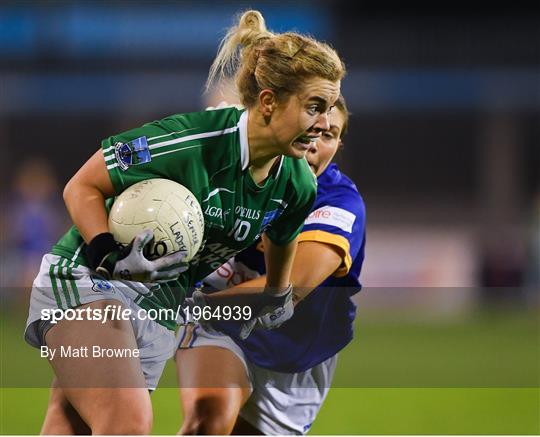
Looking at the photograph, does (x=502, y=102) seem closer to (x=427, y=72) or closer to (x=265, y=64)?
(x=427, y=72)

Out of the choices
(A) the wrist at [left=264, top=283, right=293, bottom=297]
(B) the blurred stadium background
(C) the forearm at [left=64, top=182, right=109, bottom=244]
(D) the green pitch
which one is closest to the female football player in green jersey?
(C) the forearm at [left=64, top=182, right=109, bottom=244]

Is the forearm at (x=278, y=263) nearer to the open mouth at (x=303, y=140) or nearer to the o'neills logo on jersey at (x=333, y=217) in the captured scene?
the o'neills logo on jersey at (x=333, y=217)

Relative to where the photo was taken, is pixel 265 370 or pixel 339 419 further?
pixel 339 419

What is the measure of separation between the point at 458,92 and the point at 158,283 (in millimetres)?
15709

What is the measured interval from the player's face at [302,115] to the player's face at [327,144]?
24.4 inches

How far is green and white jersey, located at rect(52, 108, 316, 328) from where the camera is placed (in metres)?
3.75

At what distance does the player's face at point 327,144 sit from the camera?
180 inches

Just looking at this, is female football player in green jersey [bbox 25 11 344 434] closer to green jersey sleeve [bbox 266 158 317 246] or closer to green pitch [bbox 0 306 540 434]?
green jersey sleeve [bbox 266 158 317 246]

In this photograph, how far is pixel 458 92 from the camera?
18875 millimetres

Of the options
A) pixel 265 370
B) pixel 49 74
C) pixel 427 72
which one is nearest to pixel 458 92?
pixel 427 72

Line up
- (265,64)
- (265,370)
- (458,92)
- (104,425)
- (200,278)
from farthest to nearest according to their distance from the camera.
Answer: (458,92) < (265,370) < (200,278) < (265,64) < (104,425)

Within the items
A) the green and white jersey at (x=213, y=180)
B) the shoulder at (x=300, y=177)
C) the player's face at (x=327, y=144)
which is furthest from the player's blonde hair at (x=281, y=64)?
the player's face at (x=327, y=144)

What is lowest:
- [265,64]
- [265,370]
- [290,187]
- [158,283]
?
[265,370]

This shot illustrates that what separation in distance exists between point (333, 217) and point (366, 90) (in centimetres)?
1432
